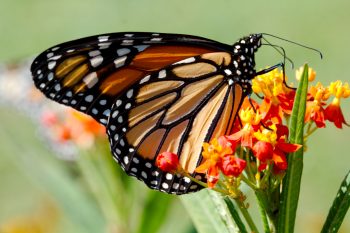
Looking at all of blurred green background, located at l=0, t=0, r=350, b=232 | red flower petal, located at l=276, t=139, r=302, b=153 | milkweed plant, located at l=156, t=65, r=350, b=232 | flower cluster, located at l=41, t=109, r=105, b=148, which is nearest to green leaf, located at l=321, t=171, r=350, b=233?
Result: milkweed plant, located at l=156, t=65, r=350, b=232

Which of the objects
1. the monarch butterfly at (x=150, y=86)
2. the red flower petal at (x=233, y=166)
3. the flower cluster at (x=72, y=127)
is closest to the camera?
the red flower petal at (x=233, y=166)

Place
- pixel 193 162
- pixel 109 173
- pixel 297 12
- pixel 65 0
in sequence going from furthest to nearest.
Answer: pixel 65 0 < pixel 297 12 < pixel 109 173 < pixel 193 162

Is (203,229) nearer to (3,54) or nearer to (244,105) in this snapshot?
(244,105)

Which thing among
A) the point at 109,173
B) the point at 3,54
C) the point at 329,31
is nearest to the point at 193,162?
the point at 109,173

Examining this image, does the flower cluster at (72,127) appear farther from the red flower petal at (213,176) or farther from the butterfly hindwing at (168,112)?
the red flower petal at (213,176)

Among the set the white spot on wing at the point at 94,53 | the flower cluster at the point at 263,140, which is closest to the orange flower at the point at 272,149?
the flower cluster at the point at 263,140

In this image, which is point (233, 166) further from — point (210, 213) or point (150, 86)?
point (150, 86)
